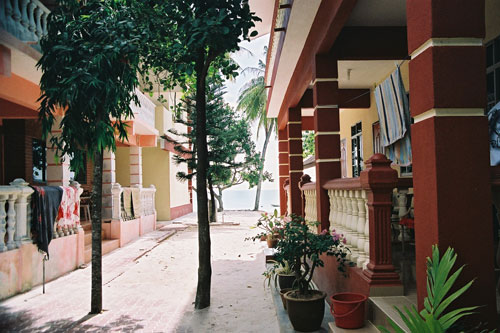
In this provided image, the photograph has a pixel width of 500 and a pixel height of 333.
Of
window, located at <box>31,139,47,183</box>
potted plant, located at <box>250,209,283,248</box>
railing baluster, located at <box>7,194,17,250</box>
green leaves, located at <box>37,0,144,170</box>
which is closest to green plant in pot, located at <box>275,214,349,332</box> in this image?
potted plant, located at <box>250,209,283,248</box>

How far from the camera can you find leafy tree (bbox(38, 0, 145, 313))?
5.34 meters

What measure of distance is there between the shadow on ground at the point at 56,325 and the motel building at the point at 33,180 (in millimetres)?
951

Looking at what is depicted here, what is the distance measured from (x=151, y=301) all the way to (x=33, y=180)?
766 cm

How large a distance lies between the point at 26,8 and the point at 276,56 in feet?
14.3

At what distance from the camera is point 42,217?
282 inches

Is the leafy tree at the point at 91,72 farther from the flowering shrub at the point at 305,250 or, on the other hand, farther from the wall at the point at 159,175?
the wall at the point at 159,175

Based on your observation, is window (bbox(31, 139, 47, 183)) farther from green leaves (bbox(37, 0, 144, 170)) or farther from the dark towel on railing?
green leaves (bbox(37, 0, 144, 170))

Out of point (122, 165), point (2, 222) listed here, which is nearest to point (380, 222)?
point (2, 222)

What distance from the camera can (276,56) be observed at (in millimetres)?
7957

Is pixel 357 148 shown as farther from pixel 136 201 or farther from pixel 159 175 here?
pixel 159 175

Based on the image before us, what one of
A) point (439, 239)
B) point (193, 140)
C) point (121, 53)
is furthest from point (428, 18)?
point (193, 140)

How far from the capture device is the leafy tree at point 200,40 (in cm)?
507

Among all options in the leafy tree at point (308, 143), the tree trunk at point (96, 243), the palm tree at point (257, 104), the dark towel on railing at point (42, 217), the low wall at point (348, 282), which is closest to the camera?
the low wall at point (348, 282)

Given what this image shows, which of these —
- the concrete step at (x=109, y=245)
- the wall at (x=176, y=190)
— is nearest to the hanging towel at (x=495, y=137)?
the concrete step at (x=109, y=245)
